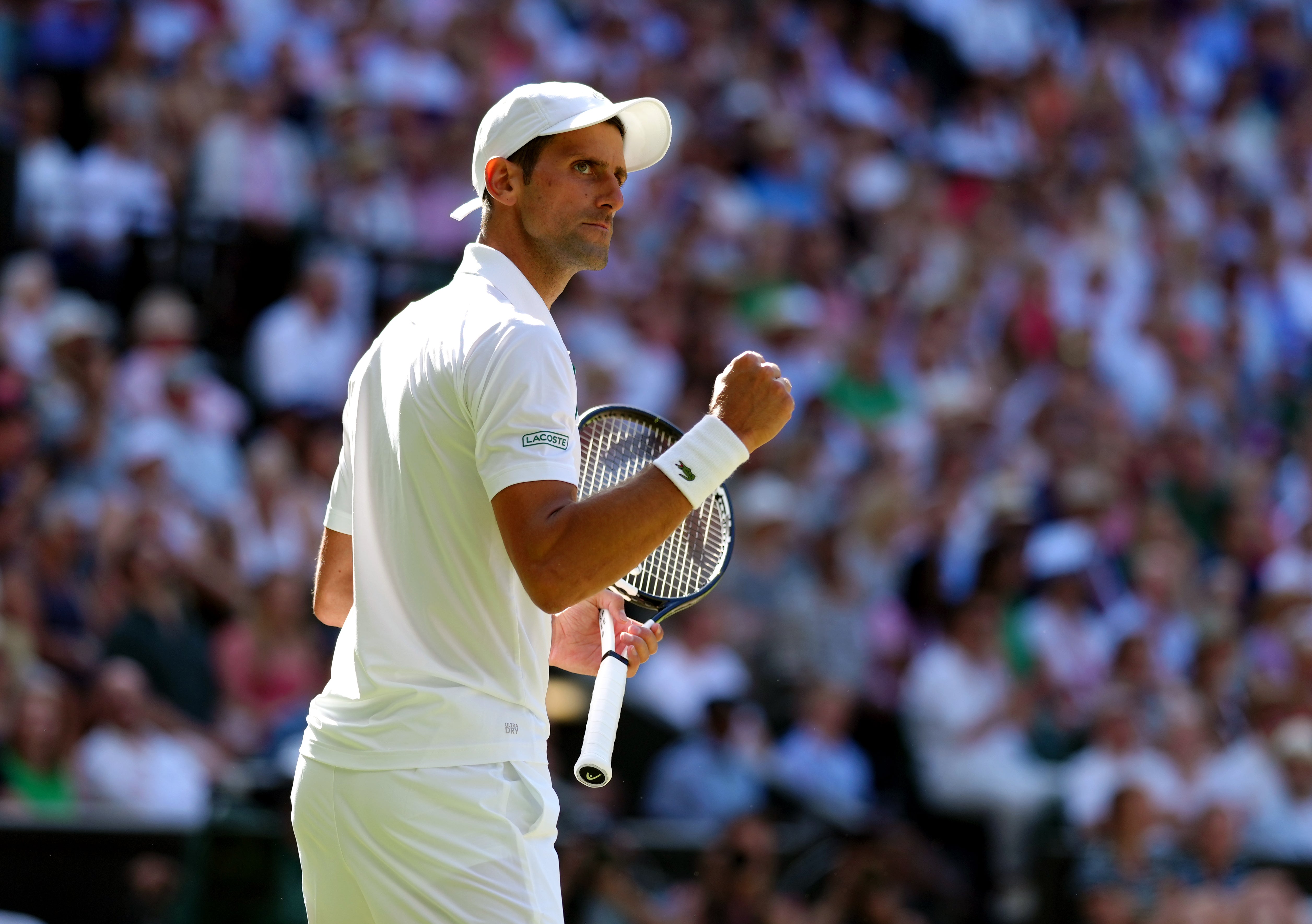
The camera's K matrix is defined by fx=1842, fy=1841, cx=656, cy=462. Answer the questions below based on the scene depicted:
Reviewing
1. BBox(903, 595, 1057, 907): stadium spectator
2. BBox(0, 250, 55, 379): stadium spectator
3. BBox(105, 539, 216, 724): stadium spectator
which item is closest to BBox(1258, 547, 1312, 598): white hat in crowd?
BBox(903, 595, 1057, 907): stadium spectator

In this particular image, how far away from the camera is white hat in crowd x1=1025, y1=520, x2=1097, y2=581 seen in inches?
393

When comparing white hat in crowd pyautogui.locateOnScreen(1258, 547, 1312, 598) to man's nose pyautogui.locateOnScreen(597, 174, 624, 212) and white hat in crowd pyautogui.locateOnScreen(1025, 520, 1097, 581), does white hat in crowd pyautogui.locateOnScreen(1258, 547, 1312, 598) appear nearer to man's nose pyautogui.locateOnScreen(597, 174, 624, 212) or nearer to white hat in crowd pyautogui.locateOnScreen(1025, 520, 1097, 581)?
white hat in crowd pyautogui.locateOnScreen(1025, 520, 1097, 581)

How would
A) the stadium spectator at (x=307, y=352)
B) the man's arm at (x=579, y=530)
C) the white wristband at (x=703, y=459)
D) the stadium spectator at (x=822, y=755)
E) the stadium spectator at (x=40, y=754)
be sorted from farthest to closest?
the stadium spectator at (x=307, y=352)
the stadium spectator at (x=822, y=755)
the stadium spectator at (x=40, y=754)
the white wristband at (x=703, y=459)
the man's arm at (x=579, y=530)

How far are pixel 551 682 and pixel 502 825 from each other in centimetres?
485

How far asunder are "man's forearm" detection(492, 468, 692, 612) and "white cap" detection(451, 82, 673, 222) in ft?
1.88

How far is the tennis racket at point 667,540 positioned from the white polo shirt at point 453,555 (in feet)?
1.52

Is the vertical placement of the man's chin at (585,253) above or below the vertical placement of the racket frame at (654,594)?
above

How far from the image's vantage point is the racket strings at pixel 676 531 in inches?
140

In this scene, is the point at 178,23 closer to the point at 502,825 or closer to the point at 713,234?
the point at 713,234

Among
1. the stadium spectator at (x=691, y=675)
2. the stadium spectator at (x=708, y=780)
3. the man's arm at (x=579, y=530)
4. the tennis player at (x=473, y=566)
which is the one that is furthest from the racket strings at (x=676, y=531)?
the stadium spectator at (x=691, y=675)

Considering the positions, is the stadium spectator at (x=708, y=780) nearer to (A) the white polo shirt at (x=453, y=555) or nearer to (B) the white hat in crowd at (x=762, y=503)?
(B) the white hat in crowd at (x=762, y=503)

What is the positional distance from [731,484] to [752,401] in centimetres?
643

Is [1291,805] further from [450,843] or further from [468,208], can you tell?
[450,843]

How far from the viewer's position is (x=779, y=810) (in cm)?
815
